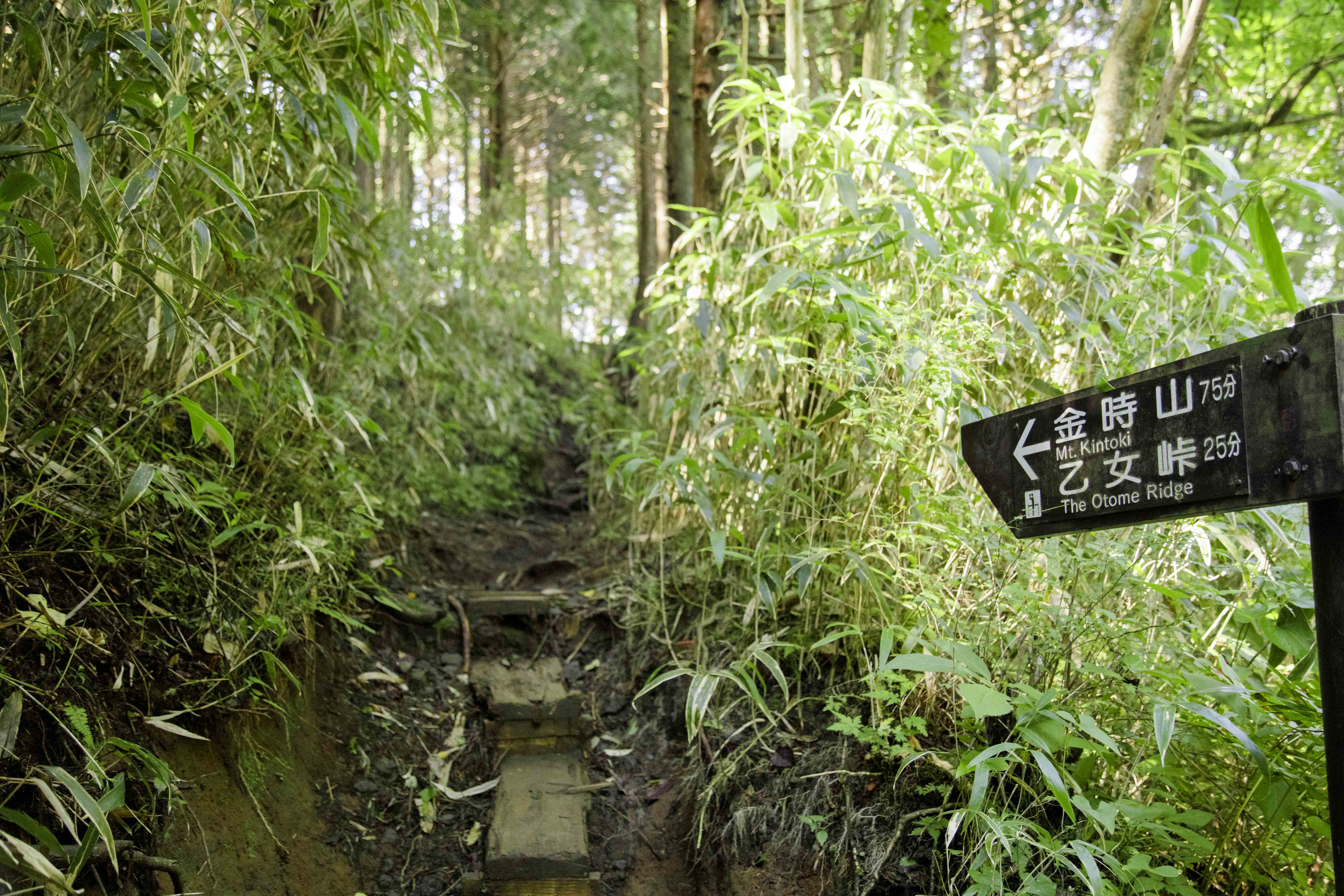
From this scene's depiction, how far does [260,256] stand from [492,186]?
608 centimetres

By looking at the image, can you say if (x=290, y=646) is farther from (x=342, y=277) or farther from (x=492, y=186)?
(x=492, y=186)

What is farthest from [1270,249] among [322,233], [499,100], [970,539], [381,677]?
[499,100]

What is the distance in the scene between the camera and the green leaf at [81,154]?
1336mm

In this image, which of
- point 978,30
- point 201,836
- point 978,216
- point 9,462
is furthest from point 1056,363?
point 978,30

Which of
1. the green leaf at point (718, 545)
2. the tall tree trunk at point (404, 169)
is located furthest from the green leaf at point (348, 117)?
the tall tree trunk at point (404, 169)

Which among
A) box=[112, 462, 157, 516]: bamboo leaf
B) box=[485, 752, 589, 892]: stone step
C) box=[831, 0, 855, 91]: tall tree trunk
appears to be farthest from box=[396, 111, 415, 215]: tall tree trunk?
box=[112, 462, 157, 516]: bamboo leaf

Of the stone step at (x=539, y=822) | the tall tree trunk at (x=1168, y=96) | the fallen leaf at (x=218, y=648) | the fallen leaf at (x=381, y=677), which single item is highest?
the tall tree trunk at (x=1168, y=96)

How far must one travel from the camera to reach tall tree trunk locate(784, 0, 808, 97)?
3.00 m

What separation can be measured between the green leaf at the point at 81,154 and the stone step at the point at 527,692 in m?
1.97

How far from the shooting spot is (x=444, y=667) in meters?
3.10

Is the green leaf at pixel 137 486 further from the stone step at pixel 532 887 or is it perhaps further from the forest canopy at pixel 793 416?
the stone step at pixel 532 887

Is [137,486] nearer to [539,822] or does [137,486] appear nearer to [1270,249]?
[539,822]

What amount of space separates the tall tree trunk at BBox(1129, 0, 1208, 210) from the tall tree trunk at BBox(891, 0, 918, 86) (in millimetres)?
892

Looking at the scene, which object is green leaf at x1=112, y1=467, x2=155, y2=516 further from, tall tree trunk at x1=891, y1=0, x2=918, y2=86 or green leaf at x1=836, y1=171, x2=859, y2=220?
tall tree trunk at x1=891, y1=0, x2=918, y2=86
